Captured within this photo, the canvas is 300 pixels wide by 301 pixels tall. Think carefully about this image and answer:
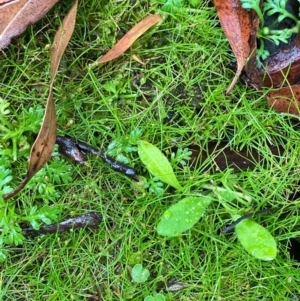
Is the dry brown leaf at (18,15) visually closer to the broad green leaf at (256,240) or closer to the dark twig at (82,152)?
the dark twig at (82,152)

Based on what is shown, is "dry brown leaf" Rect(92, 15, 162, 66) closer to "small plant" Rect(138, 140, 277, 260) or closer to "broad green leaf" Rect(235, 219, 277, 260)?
"small plant" Rect(138, 140, 277, 260)

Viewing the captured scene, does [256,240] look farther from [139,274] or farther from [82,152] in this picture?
[82,152]

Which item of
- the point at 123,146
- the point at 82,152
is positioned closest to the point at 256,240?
the point at 123,146

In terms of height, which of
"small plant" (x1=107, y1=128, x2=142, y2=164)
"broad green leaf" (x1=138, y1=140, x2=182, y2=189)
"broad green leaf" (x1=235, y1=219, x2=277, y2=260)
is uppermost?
"small plant" (x1=107, y1=128, x2=142, y2=164)

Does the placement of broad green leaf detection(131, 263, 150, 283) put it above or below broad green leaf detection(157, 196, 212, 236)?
below

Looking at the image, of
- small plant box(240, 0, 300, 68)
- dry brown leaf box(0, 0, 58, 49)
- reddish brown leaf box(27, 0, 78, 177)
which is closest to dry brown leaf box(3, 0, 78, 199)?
reddish brown leaf box(27, 0, 78, 177)

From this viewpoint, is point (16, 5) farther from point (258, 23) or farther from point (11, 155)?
point (258, 23)
